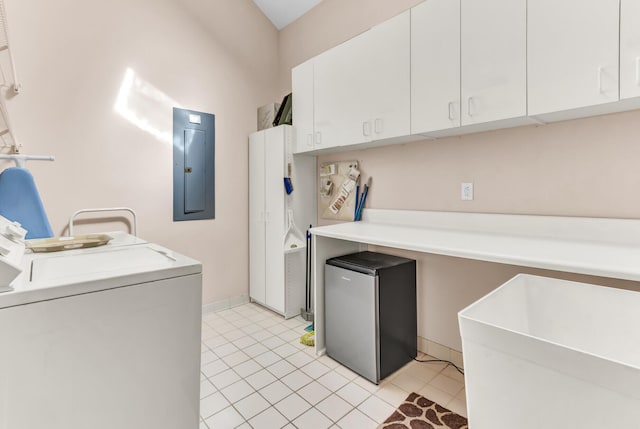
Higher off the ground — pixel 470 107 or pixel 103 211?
pixel 470 107

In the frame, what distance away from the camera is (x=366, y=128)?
2195mm

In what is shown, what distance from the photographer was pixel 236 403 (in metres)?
1.75

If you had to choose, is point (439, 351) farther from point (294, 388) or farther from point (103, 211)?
point (103, 211)

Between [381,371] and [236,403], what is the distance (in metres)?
0.88

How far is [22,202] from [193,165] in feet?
4.25

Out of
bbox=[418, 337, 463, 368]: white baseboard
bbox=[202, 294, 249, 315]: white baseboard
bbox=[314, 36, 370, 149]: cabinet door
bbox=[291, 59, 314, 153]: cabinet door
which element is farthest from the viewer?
bbox=[202, 294, 249, 315]: white baseboard

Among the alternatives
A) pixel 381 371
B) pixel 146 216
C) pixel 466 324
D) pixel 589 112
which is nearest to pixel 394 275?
pixel 381 371

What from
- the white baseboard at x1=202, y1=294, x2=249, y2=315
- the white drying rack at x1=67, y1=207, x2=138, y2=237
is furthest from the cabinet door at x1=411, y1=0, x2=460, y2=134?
the white baseboard at x1=202, y1=294, x2=249, y2=315

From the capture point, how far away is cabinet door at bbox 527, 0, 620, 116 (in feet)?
4.22

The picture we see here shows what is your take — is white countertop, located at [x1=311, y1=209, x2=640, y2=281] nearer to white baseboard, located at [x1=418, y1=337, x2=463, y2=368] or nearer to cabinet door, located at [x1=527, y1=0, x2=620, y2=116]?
cabinet door, located at [x1=527, y1=0, x2=620, y2=116]

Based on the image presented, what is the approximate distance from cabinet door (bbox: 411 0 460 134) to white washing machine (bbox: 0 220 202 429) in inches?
60.9

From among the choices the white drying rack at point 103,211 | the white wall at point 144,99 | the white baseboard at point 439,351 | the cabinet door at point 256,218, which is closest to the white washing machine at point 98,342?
the white drying rack at point 103,211

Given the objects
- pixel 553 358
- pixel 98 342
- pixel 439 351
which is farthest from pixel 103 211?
pixel 553 358

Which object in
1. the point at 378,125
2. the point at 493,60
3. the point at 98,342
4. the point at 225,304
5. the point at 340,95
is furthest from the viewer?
the point at 225,304
